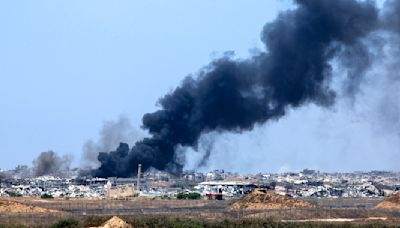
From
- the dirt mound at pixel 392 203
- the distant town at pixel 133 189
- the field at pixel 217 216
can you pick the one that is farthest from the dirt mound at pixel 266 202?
the distant town at pixel 133 189

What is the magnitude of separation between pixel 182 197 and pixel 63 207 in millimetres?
36251

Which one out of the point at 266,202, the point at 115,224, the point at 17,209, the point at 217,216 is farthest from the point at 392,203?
the point at 115,224

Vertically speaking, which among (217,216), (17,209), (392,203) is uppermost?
(392,203)

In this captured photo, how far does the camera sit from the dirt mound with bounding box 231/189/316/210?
346ft

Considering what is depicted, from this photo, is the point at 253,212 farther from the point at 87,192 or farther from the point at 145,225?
the point at 87,192

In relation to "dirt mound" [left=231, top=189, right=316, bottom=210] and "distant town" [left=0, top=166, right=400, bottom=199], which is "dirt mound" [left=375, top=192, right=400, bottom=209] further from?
"distant town" [left=0, top=166, right=400, bottom=199]

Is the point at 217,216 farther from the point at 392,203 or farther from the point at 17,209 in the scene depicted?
the point at 392,203

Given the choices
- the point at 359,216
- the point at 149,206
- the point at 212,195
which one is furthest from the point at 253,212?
the point at 212,195

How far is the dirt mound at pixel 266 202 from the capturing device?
105 metres

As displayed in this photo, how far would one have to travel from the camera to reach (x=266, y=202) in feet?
353

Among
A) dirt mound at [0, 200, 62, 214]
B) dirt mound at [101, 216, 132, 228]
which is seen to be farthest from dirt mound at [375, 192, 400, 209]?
dirt mound at [101, 216, 132, 228]

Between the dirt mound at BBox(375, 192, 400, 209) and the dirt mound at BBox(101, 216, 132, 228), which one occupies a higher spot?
the dirt mound at BBox(375, 192, 400, 209)

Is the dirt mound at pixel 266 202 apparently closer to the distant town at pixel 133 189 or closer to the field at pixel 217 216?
the field at pixel 217 216

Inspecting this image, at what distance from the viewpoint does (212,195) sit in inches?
5605
